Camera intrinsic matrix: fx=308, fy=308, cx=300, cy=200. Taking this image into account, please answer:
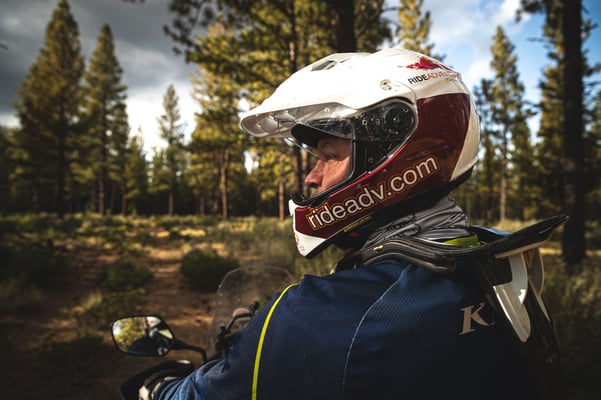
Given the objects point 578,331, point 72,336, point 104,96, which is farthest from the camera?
point 104,96

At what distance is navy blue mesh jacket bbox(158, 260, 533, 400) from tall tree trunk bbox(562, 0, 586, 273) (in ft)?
31.7

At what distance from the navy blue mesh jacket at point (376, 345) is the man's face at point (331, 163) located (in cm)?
62

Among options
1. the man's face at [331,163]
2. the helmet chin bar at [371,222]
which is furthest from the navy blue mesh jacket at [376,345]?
the man's face at [331,163]

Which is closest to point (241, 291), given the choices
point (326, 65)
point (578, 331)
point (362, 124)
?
point (362, 124)

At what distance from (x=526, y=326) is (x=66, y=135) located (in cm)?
2996

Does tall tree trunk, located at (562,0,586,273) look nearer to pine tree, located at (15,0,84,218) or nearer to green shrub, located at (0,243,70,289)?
green shrub, located at (0,243,70,289)

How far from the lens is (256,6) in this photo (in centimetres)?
835

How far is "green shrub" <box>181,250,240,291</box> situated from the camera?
7.76 m

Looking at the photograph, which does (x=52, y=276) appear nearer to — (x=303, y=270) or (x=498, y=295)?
(x=303, y=270)

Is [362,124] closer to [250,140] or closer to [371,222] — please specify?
[371,222]

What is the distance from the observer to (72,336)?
16.9 ft

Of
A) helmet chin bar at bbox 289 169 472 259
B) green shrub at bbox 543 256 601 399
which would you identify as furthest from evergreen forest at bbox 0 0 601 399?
helmet chin bar at bbox 289 169 472 259

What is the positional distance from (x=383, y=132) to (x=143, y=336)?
170 centimetres

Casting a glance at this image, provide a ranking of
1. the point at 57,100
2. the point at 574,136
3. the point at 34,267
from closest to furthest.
A: the point at 34,267
the point at 574,136
the point at 57,100
